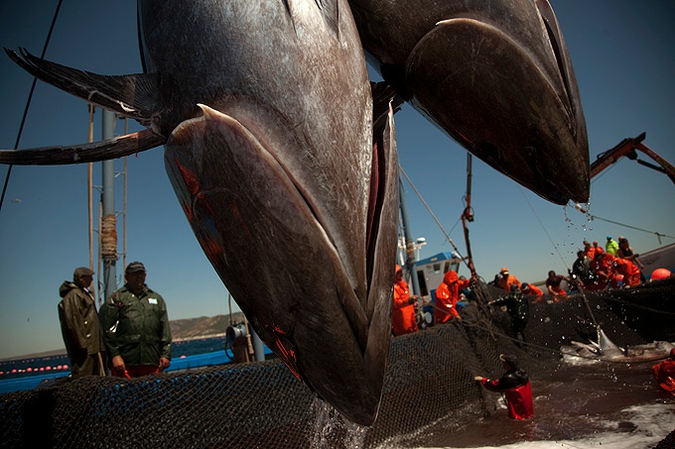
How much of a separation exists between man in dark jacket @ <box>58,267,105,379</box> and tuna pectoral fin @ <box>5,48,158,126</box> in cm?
479

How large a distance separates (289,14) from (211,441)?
297 centimetres

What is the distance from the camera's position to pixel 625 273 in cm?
1224

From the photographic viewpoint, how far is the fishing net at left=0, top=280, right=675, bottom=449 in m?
2.12

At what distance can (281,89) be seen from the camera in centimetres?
61

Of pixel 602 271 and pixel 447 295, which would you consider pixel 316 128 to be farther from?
pixel 602 271

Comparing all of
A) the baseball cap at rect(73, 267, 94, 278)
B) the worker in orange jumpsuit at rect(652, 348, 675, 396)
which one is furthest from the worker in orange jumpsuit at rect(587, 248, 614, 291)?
the baseball cap at rect(73, 267, 94, 278)

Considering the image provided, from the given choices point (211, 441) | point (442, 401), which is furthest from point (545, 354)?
point (211, 441)

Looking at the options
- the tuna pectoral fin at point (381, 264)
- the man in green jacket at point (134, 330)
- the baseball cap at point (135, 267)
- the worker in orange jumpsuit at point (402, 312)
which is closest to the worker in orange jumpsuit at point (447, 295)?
the worker in orange jumpsuit at point (402, 312)

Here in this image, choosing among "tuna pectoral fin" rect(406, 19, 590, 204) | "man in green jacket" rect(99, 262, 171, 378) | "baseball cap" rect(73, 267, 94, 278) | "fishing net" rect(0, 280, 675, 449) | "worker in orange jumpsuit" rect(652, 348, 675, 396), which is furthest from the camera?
"worker in orange jumpsuit" rect(652, 348, 675, 396)

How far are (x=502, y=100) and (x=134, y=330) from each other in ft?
15.6

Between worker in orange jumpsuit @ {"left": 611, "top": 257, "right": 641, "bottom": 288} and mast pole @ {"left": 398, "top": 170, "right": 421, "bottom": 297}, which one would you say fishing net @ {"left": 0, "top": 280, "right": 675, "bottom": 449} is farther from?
worker in orange jumpsuit @ {"left": 611, "top": 257, "right": 641, "bottom": 288}

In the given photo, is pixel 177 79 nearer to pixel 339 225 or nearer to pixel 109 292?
pixel 339 225

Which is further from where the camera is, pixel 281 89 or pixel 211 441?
pixel 211 441

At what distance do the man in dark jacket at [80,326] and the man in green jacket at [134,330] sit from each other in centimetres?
29
